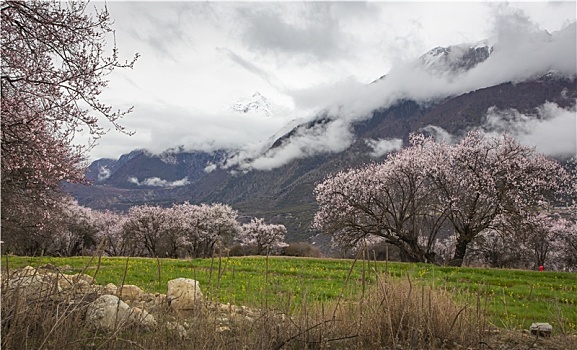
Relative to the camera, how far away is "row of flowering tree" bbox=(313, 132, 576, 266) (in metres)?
23.7

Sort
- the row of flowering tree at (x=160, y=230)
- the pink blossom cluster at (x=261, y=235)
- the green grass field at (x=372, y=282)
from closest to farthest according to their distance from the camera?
the green grass field at (x=372, y=282)
the row of flowering tree at (x=160, y=230)
the pink blossom cluster at (x=261, y=235)

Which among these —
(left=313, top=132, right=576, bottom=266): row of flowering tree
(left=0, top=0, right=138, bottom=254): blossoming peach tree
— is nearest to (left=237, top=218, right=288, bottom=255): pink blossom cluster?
(left=313, top=132, right=576, bottom=266): row of flowering tree

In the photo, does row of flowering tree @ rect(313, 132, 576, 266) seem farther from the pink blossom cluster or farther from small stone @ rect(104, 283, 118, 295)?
the pink blossom cluster

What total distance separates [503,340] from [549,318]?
3268 millimetres

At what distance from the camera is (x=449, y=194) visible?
25.5m

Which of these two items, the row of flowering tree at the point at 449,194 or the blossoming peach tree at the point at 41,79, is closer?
the blossoming peach tree at the point at 41,79

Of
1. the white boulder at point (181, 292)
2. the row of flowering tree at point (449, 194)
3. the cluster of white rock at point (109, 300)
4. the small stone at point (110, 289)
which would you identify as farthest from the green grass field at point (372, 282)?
the row of flowering tree at point (449, 194)

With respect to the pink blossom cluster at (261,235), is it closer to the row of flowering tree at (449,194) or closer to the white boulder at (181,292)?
the row of flowering tree at (449,194)

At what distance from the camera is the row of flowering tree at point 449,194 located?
23734 mm

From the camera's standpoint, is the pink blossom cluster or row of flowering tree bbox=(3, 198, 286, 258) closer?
row of flowering tree bbox=(3, 198, 286, 258)

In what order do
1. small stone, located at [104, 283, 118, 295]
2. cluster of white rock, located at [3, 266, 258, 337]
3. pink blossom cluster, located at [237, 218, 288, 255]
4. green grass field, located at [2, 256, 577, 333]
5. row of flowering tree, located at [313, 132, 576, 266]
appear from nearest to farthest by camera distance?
cluster of white rock, located at [3, 266, 258, 337]
small stone, located at [104, 283, 118, 295]
green grass field, located at [2, 256, 577, 333]
row of flowering tree, located at [313, 132, 576, 266]
pink blossom cluster, located at [237, 218, 288, 255]

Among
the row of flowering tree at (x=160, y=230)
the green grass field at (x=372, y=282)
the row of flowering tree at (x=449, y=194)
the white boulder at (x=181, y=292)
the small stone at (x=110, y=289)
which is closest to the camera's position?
the white boulder at (x=181, y=292)

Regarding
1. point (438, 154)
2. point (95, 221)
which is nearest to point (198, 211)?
point (95, 221)

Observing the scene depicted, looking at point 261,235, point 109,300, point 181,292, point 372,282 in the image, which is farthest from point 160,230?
point 109,300
